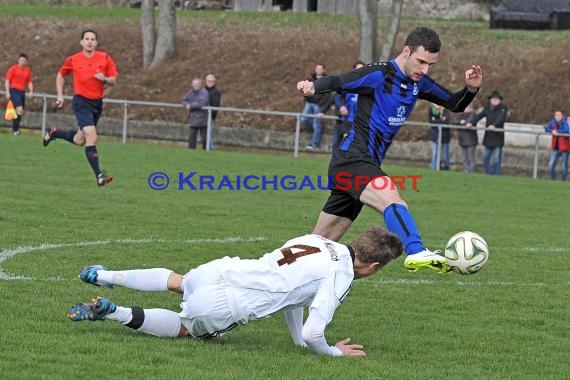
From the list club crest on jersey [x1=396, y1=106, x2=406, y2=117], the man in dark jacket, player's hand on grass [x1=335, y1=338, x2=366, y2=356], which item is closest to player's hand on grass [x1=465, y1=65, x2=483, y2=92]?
club crest on jersey [x1=396, y1=106, x2=406, y2=117]

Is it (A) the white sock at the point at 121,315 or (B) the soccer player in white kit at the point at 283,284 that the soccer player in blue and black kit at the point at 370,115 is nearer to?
(B) the soccer player in white kit at the point at 283,284

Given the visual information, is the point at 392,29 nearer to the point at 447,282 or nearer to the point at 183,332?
the point at 447,282

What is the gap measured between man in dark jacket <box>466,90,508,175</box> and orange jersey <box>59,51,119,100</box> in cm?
1009

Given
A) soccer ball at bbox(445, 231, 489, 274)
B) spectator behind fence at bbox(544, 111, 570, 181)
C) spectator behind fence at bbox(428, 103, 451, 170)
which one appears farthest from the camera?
spectator behind fence at bbox(428, 103, 451, 170)

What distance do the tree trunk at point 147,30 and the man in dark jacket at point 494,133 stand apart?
14.2 metres

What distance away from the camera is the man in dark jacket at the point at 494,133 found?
24.1 metres

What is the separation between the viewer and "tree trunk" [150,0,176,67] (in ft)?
117

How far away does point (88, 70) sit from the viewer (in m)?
16.1

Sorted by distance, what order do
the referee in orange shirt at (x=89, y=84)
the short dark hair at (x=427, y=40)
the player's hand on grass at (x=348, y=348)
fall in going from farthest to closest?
the referee in orange shirt at (x=89, y=84)
the short dark hair at (x=427, y=40)
the player's hand on grass at (x=348, y=348)

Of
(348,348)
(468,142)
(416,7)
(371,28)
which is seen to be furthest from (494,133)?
(416,7)

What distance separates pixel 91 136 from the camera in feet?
52.9

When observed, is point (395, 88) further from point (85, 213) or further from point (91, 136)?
point (91, 136)

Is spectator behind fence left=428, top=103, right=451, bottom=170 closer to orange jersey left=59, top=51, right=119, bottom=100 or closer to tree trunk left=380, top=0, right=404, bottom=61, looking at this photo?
tree trunk left=380, top=0, right=404, bottom=61

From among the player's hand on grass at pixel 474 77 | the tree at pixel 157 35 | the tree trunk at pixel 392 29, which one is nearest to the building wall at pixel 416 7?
the tree at pixel 157 35
